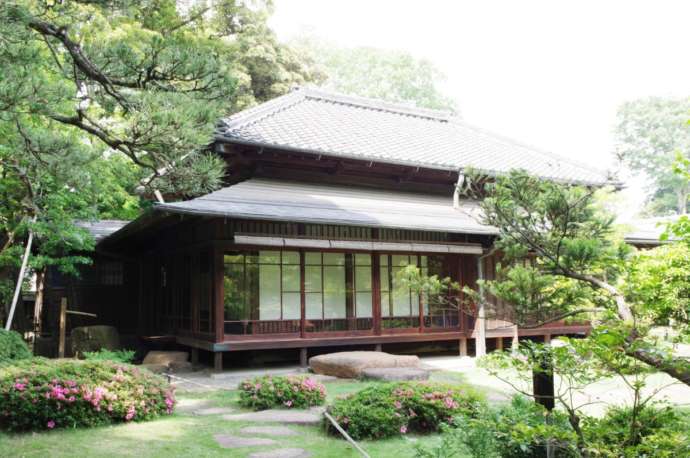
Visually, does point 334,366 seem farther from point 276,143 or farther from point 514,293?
point 514,293

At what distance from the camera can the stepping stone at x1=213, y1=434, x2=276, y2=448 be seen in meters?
5.69

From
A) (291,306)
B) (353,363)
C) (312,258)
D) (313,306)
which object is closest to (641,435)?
(353,363)

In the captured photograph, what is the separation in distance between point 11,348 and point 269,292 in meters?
4.77

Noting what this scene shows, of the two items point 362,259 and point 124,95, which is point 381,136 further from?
point 124,95

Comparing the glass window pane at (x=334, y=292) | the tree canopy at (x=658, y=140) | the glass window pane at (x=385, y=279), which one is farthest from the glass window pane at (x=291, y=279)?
the tree canopy at (x=658, y=140)

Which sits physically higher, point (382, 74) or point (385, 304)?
point (382, 74)

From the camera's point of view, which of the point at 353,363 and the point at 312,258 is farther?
the point at 312,258

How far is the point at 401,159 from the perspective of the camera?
13.8 m

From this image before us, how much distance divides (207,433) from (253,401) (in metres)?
1.29

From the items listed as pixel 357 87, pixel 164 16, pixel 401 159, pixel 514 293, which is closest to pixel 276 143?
pixel 401 159

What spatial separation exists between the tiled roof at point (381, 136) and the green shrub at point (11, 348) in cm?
506

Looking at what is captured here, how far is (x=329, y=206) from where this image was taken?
12.5 meters

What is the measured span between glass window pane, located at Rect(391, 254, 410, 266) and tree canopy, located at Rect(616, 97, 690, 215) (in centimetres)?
3729

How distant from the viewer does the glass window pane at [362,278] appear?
12.8 metres
